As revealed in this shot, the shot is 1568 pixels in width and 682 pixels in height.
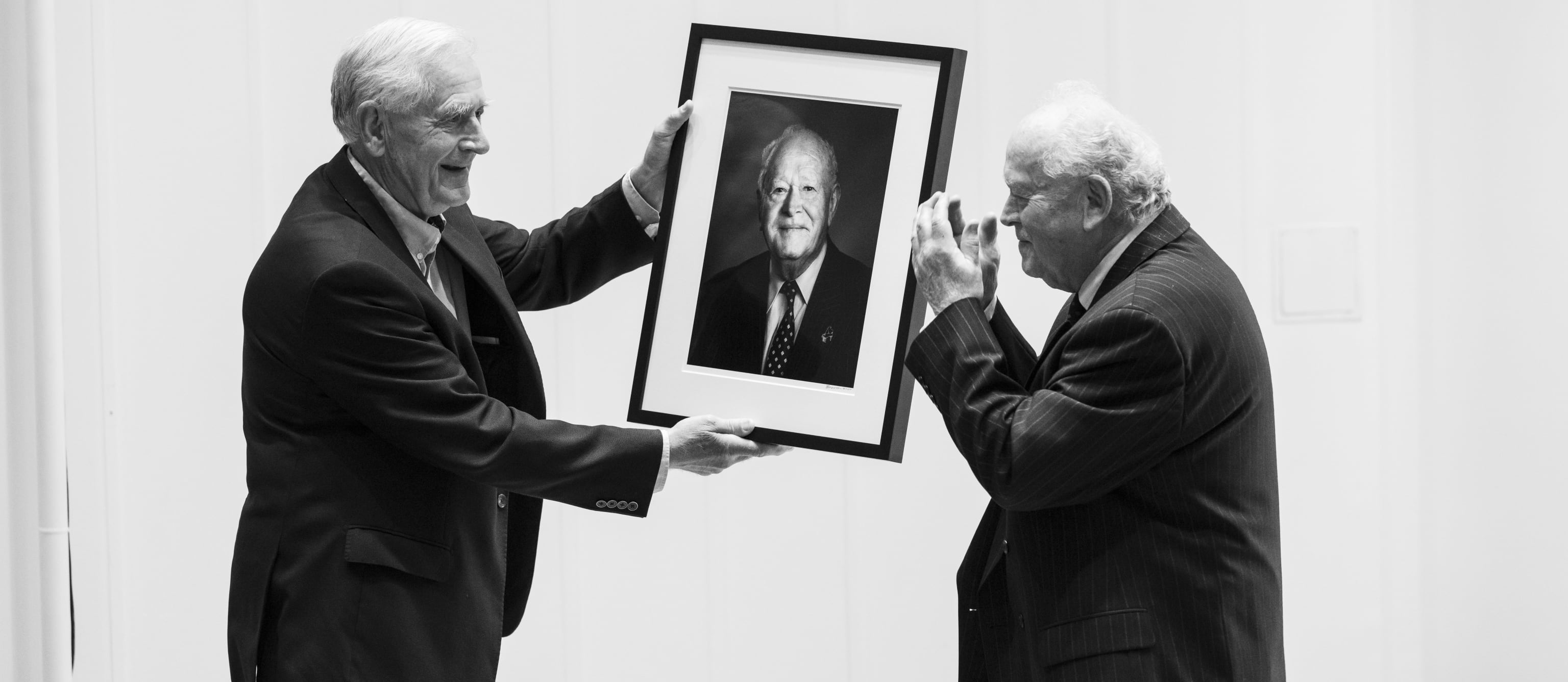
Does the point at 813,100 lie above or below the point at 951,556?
above

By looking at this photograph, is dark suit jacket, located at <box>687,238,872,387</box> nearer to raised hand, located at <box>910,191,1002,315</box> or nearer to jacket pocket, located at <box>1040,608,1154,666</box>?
raised hand, located at <box>910,191,1002,315</box>

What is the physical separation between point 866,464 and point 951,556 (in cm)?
32

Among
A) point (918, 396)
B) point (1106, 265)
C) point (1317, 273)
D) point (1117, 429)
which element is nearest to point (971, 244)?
point (1106, 265)

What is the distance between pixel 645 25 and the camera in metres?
3.33

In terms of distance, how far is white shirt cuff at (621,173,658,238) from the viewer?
8.29 ft

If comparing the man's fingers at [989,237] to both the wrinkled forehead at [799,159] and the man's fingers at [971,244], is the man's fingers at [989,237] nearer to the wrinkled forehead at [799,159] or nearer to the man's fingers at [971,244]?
the man's fingers at [971,244]

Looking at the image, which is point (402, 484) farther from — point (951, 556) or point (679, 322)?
point (951, 556)

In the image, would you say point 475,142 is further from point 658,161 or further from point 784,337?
point 784,337

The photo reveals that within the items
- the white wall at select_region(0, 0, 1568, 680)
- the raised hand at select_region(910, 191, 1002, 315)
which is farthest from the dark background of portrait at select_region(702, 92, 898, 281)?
the white wall at select_region(0, 0, 1568, 680)

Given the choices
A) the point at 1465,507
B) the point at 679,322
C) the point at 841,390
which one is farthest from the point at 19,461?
the point at 1465,507

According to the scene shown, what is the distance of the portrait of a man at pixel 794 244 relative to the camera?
2.28 m

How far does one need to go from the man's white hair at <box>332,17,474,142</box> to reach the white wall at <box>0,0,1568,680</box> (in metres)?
1.22

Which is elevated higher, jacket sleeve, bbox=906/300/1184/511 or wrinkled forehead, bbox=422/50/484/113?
wrinkled forehead, bbox=422/50/484/113

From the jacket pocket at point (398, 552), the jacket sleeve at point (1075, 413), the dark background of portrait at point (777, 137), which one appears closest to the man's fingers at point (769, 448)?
the dark background of portrait at point (777, 137)
